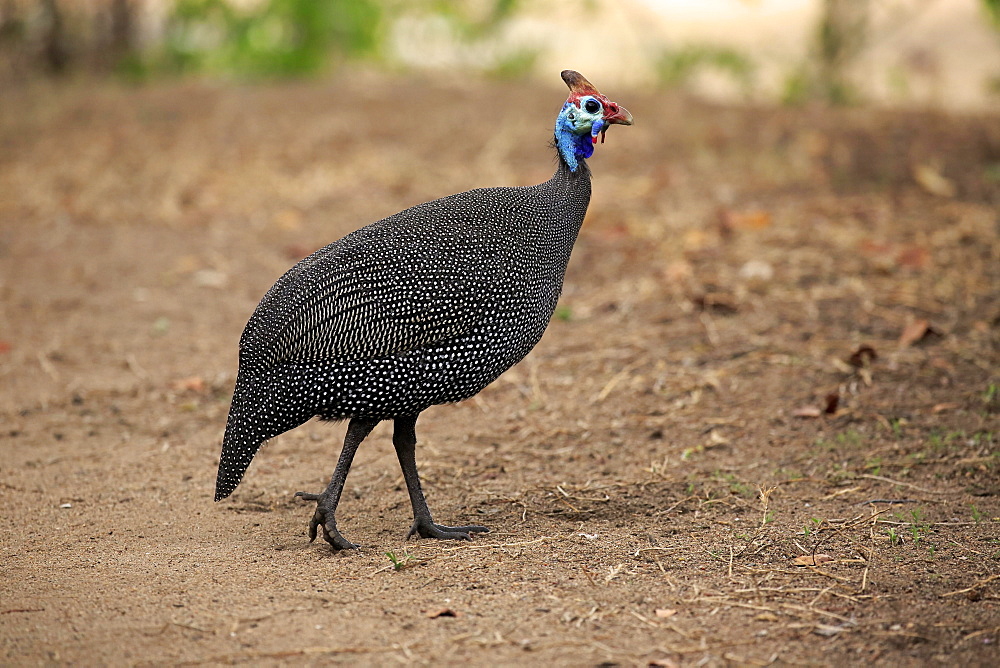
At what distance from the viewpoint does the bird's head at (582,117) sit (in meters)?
3.94

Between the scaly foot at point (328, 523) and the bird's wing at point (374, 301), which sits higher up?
the bird's wing at point (374, 301)

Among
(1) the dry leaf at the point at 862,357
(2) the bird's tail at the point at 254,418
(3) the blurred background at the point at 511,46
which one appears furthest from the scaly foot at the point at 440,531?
(3) the blurred background at the point at 511,46

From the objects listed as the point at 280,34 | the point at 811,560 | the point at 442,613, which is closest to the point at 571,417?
the point at 811,560

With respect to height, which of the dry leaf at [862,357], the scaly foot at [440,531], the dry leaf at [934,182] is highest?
the dry leaf at [934,182]

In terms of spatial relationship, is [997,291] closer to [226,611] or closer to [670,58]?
[226,611]

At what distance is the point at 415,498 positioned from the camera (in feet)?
12.5

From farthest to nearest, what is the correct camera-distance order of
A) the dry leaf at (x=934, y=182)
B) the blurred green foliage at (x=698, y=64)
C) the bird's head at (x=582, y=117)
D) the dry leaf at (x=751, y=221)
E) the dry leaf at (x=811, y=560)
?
the blurred green foliage at (x=698, y=64), the dry leaf at (x=934, y=182), the dry leaf at (x=751, y=221), the bird's head at (x=582, y=117), the dry leaf at (x=811, y=560)

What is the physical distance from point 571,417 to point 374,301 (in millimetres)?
1610

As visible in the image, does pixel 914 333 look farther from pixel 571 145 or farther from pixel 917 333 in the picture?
pixel 571 145

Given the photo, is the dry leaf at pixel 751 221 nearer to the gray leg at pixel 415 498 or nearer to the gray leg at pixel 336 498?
the gray leg at pixel 415 498

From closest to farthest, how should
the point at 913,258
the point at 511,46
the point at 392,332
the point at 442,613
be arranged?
the point at 442,613
the point at 392,332
the point at 913,258
the point at 511,46

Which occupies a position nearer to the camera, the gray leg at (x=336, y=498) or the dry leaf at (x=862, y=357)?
the gray leg at (x=336, y=498)

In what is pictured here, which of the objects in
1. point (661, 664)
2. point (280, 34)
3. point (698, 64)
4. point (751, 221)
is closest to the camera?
point (661, 664)

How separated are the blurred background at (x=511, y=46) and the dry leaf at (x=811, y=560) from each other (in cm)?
734
